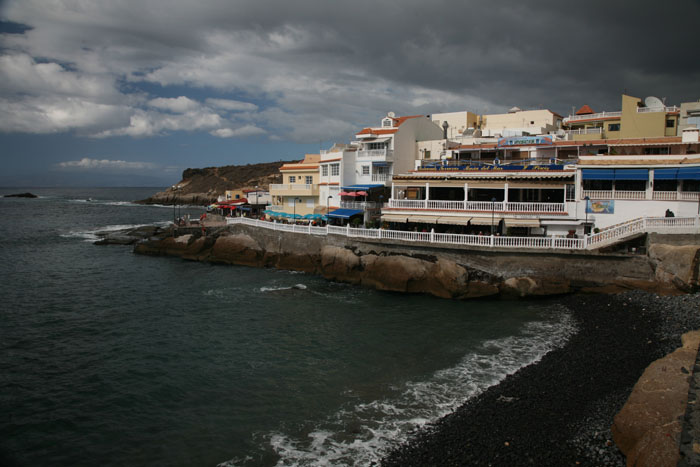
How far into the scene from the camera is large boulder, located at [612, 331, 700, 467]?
8867 mm

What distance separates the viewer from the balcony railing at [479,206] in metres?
29.4

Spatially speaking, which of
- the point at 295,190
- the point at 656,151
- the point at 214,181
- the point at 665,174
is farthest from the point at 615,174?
the point at 214,181

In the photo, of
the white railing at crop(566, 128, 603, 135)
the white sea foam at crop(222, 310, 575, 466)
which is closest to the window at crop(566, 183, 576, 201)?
the white railing at crop(566, 128, 603, 135)

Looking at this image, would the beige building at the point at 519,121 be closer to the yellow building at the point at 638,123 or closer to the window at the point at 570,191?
the yellow building at the point at 638,123

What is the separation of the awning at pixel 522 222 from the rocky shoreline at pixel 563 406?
957cm

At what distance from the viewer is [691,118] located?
34031 mm

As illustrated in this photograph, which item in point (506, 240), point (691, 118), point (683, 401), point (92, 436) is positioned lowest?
point (92, 436)

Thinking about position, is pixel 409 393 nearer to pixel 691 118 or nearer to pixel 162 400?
pixel 162 400

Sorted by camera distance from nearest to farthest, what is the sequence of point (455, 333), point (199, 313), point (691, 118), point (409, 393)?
1. point (409, 393)
2. point (455, 333)
3. point (199, 313)
4. point (691, 118)

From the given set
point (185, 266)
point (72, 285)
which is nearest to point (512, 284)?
point (185, 266)

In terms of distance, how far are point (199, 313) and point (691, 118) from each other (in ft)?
126

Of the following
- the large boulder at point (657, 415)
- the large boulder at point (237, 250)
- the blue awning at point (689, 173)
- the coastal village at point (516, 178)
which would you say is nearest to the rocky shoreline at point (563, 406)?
the large boulder at point (657, 415)

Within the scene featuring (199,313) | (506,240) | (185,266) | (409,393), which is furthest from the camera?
(185,266)

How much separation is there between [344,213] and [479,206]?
1112cm
